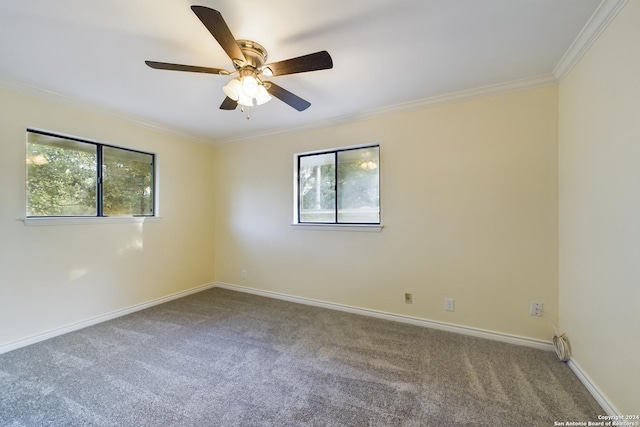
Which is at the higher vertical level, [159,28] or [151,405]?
[159,28]

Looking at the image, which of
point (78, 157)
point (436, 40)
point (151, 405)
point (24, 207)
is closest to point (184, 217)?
point (78, 157)

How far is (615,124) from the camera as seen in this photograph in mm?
1503

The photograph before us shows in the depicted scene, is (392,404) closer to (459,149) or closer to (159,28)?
(459,149)

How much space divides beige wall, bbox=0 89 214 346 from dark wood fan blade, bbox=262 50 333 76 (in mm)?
2428

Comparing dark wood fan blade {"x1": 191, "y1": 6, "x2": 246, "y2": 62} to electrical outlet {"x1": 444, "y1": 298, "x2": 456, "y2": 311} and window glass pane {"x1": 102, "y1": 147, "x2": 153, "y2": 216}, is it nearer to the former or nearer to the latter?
window glass pane {"x1": 102, "y1": 147, "x2": 153, "y2": 216}

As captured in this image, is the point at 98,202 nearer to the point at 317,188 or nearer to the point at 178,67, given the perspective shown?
the point at 178,67

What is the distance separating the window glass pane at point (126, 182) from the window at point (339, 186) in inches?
79.0

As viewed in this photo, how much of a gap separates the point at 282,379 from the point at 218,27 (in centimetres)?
226

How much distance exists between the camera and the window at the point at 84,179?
247cm

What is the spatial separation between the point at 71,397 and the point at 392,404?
2.11 m

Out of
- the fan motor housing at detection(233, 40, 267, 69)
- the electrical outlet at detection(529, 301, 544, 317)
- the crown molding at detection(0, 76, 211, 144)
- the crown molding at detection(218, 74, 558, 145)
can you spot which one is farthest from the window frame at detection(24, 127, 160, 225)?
the electrical outlet at detection(529, 301, 544, 317)

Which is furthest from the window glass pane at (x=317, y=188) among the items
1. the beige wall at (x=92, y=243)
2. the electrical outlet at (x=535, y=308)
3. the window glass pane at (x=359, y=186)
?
the electrical outlet at (x=535, y=308)

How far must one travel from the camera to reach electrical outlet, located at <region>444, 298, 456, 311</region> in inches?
102

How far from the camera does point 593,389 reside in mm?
1655
